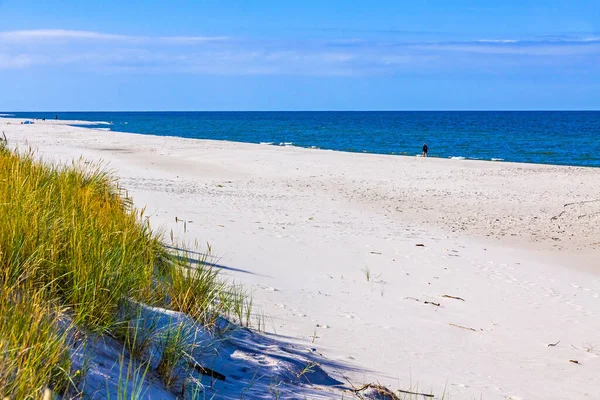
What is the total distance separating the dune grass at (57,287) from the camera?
7.64 ft

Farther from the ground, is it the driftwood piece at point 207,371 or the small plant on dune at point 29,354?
the small plant on dune at point 29,354

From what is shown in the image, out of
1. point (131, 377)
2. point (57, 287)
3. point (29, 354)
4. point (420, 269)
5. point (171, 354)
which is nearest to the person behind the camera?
point (29, 354)

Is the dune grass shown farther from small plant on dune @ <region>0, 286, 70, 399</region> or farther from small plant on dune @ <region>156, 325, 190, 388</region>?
small plant on dune @ <region>156, 325, 190, 388</region>

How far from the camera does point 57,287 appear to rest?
10.9 ft

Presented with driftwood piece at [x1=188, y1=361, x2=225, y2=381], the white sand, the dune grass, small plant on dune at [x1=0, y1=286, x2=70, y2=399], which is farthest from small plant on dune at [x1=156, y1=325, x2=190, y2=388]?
the white sand

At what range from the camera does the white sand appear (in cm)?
493

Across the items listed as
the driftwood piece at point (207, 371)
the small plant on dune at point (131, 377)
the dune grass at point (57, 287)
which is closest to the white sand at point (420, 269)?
the driftwood piece at point (207, 371)

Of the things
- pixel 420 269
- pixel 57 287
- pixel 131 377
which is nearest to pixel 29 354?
pixel 131 377

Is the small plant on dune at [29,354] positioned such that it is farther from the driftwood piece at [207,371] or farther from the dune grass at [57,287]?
the driftwood piece at [207,371]

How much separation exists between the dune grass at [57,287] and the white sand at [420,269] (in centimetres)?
115

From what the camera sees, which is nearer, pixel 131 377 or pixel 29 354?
pixel 29 354

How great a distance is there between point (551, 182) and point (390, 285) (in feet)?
52.1

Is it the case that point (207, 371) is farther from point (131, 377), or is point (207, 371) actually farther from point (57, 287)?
point (57, 287)

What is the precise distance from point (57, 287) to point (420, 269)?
5.88 m
